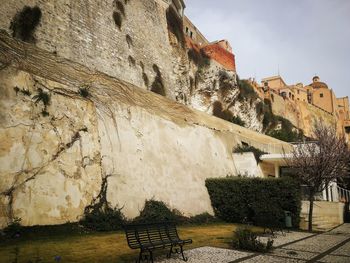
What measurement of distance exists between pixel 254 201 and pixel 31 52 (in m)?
10.5

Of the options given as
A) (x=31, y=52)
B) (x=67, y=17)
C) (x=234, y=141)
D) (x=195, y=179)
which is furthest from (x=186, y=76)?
(x=31, y=52)

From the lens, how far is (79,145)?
32.6 feet

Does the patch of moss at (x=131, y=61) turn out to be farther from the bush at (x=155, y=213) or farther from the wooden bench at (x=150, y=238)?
the wooden bench at (x=150, y=238)

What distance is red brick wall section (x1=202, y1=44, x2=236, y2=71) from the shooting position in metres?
33.3

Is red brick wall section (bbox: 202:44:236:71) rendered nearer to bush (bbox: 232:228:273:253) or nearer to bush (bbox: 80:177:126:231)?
bush (bbox: 80:177:126:231)

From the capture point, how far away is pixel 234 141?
2061 centimetres

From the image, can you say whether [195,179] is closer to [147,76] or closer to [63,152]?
[63,152]

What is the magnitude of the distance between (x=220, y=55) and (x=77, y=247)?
2981cm

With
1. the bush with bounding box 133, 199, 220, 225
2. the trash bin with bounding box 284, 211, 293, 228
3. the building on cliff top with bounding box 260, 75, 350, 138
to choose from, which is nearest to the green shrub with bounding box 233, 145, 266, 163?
the trash bin with bounding box 284, 211, 293, 228

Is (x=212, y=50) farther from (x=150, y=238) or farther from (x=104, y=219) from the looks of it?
(x=150, y=238)

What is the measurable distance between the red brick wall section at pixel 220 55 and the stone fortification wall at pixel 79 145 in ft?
62.6

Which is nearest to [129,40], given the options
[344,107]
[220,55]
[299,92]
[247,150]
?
[247,150]

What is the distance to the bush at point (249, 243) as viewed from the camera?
7.38m

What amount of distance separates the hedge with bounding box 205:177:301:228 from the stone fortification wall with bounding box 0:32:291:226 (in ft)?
2.15
